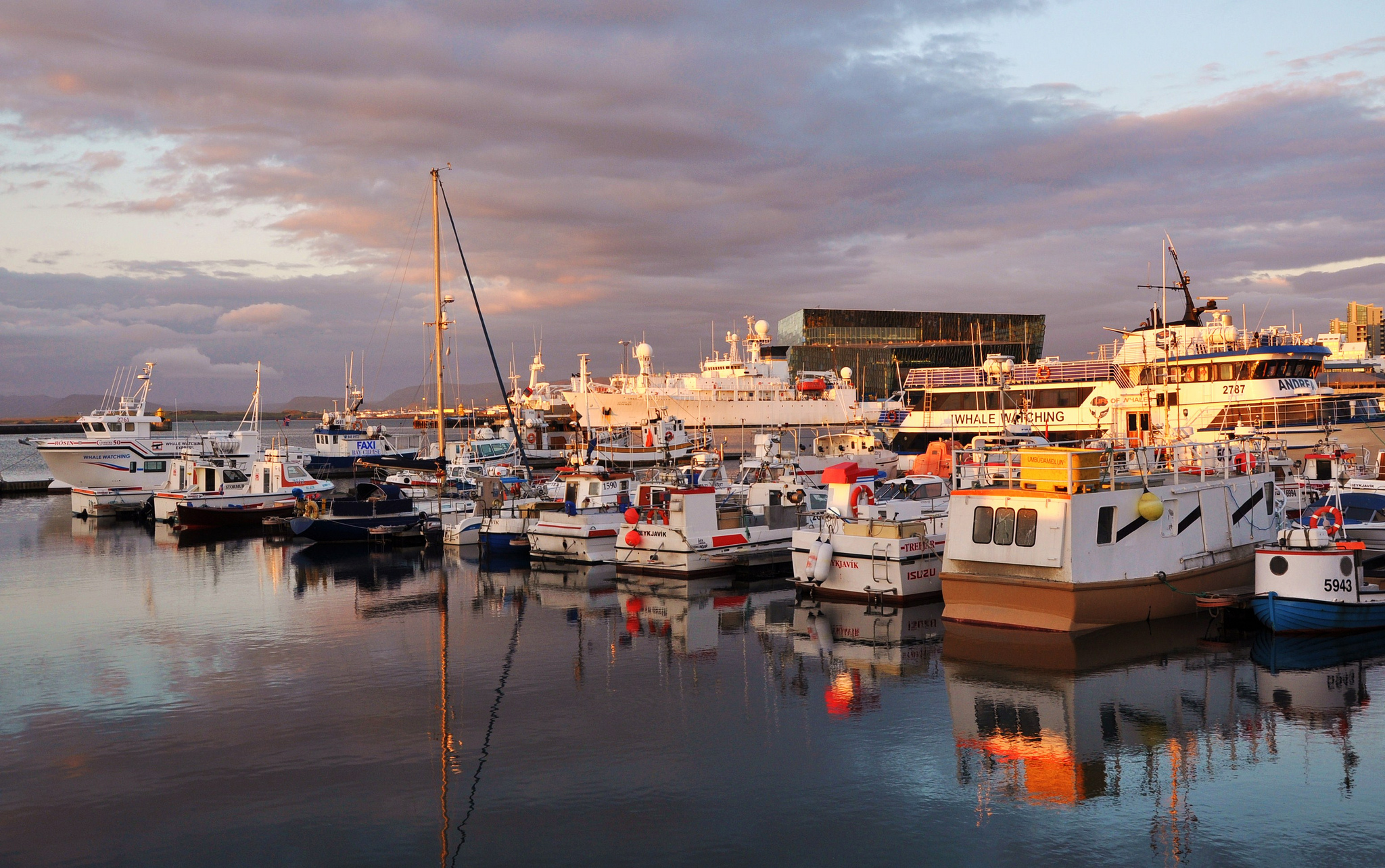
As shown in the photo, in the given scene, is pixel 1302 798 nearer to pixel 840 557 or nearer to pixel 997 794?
pixel 997 794

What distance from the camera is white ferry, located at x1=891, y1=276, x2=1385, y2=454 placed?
4709 centimetres

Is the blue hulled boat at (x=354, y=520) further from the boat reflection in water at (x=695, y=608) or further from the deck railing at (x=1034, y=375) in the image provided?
the deck railing at (x=1034, y=375)

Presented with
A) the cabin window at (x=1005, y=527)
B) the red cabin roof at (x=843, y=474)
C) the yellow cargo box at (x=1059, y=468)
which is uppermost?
the yellow cargo box at (x=1059, y=468)

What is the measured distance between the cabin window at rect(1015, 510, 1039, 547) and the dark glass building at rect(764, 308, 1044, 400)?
12578 centimetres

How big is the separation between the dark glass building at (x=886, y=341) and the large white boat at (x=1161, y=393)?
79731 millimetres

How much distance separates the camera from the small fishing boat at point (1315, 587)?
17547 mm

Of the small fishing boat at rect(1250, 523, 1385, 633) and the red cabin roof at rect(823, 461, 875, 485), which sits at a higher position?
the red cabin roof at rect(823, 461, 875, 485)

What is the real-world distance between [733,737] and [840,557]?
9.49m

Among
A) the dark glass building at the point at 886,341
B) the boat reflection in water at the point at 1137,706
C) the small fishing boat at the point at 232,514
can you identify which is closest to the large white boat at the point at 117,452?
the small fishing boat at the point at 232,514

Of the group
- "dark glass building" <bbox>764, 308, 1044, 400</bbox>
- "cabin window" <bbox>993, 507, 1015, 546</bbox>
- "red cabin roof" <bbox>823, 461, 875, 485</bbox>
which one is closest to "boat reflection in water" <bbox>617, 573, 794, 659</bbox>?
"red cabin roof" <bbox>823, 461, 875, 485</bbox>

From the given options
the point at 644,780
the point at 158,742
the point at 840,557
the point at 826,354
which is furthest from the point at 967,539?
the point at 826,354

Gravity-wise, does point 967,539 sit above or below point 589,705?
Answer: above

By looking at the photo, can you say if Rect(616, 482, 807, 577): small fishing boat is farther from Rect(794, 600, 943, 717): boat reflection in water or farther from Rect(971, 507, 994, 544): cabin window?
Rect(971, 507, 994, 544): cabin window

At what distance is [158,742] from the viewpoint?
13.3m
